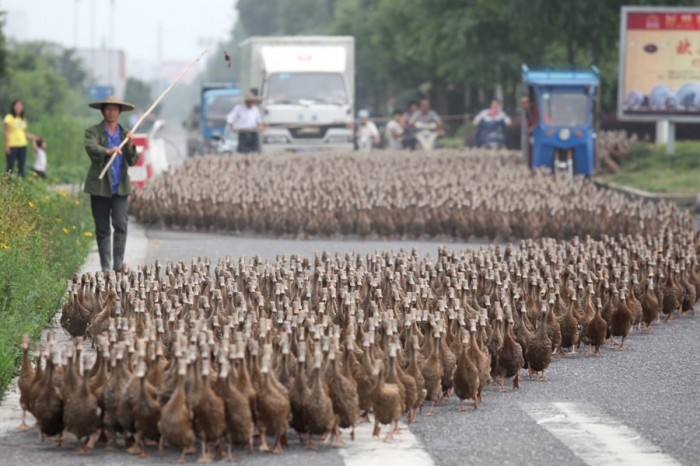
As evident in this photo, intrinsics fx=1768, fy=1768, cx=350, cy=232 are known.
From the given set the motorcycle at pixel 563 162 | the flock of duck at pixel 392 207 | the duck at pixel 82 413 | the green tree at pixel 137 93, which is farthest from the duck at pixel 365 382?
the green tree at pixel 137 93

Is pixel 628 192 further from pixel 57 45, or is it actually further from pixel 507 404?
pixel 57 45

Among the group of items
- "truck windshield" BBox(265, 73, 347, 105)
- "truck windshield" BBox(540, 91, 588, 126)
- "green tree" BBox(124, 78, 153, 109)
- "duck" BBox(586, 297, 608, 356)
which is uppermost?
"green tree" BBox(124, 78, 153, 109)

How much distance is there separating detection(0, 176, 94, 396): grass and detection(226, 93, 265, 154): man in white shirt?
16963mm

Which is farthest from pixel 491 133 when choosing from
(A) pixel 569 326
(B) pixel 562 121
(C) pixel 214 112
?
(A) pixel 569 326

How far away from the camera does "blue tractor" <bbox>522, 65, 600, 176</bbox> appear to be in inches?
1430

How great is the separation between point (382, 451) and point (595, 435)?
131cm

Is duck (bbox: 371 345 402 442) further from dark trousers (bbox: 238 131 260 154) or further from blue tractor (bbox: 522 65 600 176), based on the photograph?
dark trousers (bbox: 238 131 260 154)

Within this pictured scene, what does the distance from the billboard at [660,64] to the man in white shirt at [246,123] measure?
304 inches

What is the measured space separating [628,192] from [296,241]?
1078 centimetres

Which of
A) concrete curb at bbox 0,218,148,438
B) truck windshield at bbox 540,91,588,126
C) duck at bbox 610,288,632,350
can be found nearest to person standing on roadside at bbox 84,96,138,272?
concrete curb at bbox 0,218,148,438

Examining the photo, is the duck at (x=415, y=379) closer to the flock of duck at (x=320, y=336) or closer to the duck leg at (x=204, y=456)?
the flock of duck at (x=320, y=336)

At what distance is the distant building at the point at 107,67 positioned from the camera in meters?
127

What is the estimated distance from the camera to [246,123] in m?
37.7

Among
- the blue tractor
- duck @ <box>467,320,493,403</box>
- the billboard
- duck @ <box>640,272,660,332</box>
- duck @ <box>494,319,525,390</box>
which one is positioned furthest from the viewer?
the billboard
